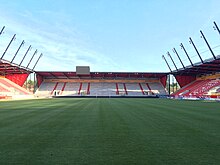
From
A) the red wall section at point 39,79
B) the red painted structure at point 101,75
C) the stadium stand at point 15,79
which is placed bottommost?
the stadium stand at point 15,79

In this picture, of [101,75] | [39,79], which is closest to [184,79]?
[101,75]

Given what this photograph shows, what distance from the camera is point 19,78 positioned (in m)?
51.8

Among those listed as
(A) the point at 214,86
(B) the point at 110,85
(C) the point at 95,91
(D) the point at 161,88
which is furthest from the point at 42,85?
(A) the point at 214,86

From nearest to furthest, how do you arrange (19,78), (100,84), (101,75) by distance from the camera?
(19,78), (101,75), (100,84)

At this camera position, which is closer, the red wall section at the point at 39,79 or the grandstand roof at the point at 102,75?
the grandstand roof at the point at 102,75

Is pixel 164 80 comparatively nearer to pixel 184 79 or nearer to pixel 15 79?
pixel 184 79

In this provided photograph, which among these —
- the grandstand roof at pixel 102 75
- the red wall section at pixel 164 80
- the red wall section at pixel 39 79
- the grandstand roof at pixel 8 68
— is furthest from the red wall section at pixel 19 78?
the red wall section at pixel 164 80

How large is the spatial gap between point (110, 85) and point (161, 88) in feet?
50.1

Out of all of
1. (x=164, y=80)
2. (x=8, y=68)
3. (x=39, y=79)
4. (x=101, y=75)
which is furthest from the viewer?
(x=164, y=80)

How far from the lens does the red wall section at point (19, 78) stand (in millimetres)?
50456

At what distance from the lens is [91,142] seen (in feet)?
17.2

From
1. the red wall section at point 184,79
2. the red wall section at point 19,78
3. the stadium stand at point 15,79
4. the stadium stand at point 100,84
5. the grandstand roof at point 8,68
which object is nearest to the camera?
the grandstand roof at point 8,68

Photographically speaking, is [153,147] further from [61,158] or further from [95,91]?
[95,91]

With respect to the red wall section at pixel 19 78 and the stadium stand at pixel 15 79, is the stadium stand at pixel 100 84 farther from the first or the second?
the stadium stand at pixel 15 79
